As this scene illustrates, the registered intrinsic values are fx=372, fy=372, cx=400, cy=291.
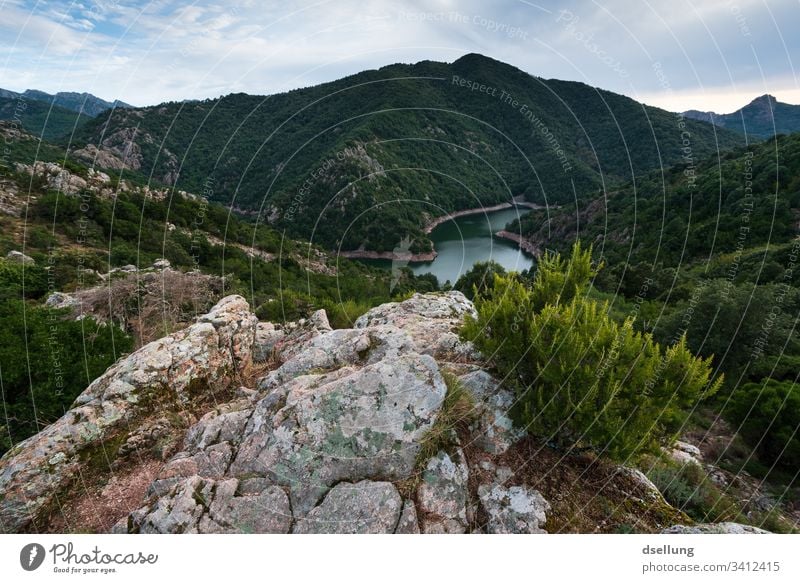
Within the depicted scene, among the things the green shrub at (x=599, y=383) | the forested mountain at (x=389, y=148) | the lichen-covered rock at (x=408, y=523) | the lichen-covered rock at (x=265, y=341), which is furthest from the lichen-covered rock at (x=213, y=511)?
the forested mountain at (x=389, y=148)

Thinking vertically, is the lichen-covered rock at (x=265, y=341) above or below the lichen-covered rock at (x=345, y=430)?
below

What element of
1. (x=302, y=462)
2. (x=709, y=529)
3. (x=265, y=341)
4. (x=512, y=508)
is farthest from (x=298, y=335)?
(x=709, y=529)

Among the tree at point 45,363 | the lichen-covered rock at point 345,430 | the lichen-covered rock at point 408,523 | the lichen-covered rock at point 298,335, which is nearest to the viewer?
the lichen-covered rock at point 408,523


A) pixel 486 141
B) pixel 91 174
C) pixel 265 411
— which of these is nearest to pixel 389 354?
pixel 265 411

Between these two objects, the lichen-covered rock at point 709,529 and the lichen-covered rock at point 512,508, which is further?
the lichen-covered rock at point 709,529

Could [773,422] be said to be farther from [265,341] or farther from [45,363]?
[45,363]

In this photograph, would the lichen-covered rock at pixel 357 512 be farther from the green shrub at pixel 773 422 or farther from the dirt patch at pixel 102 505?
the green shrub at pixel 773 422
